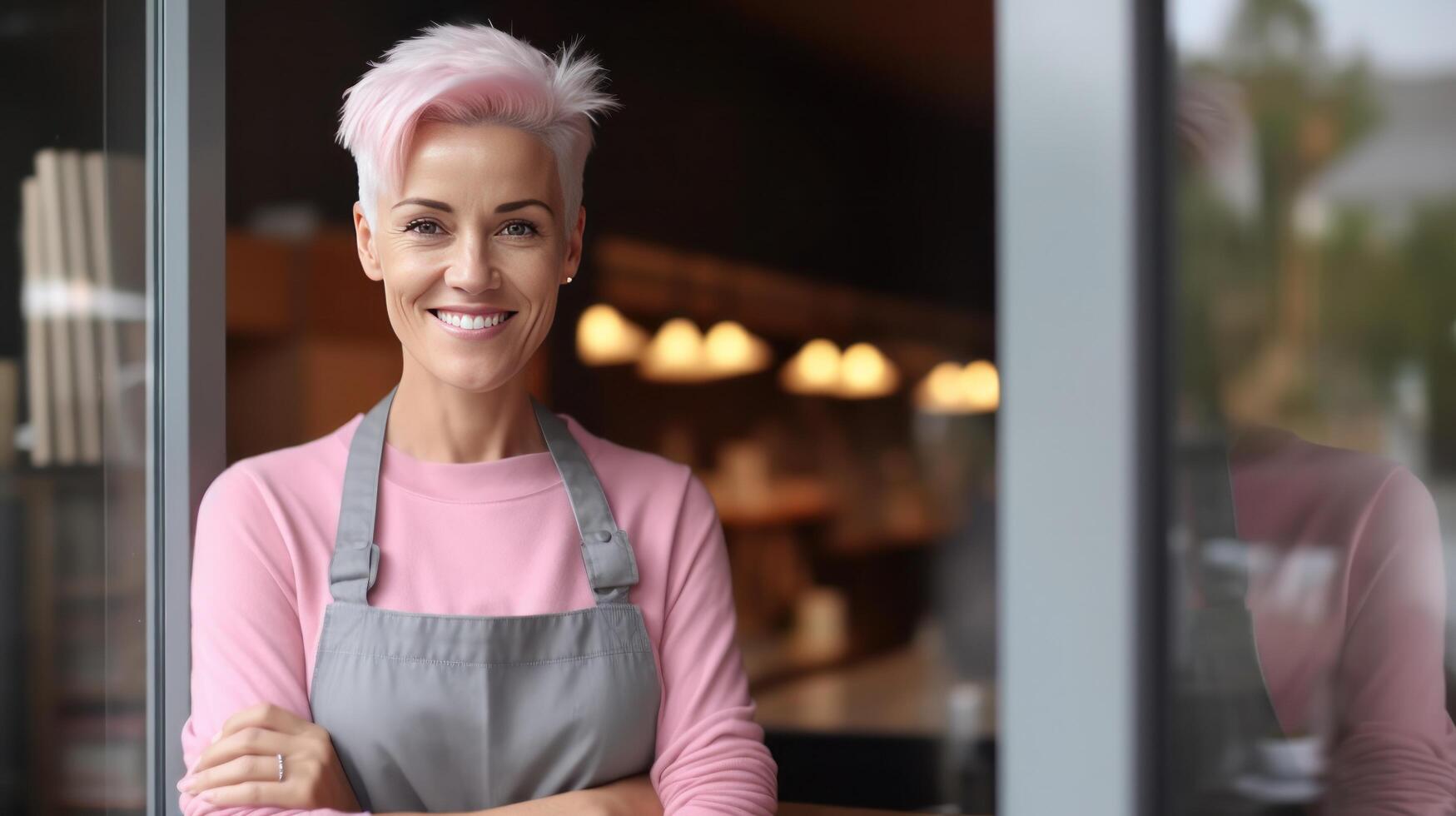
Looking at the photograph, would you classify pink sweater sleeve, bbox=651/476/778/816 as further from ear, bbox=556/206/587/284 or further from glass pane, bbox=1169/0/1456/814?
glass pane, bbox=1169/0/1456/814

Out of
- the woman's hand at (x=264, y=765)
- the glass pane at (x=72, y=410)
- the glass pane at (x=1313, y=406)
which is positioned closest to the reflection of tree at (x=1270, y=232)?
the glass pane at (x=1313, y=406)

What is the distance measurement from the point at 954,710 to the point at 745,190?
105 inches

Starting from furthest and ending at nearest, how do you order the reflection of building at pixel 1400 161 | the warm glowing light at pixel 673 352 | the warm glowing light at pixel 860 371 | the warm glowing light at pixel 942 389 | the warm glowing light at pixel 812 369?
the warm glowing light at pixel 942 389
the warm glowing light at pixel 860 371
the warm glowing light at pixel 812 369
the warm glowing light at pixel 673 352
the reflection of building at pixel 1400 161

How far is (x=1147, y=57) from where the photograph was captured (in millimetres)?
890

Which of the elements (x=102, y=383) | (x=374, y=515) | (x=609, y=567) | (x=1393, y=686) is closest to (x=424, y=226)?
(x=374, y=515)

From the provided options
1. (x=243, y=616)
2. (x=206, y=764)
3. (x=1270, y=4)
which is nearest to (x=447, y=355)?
(x=243, y=616)

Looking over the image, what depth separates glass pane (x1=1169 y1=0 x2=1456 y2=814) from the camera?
2.80 feet

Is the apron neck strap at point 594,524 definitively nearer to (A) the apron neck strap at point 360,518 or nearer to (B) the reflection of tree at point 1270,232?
(A) the apron neck strap at point 360,518

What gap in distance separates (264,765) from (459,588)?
271mm

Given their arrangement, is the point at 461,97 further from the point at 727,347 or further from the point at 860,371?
the point at 860,371

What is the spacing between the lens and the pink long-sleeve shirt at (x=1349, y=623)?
887 mm

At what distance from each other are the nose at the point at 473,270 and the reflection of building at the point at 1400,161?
0.86 meters

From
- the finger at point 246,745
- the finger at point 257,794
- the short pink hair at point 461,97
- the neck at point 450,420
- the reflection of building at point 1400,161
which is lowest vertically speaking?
the finger at point 257,794

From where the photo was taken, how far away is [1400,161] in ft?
2.80
